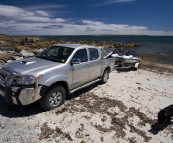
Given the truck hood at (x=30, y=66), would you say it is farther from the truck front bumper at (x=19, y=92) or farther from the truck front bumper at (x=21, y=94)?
the truck front bumper at (x=21, y=94)

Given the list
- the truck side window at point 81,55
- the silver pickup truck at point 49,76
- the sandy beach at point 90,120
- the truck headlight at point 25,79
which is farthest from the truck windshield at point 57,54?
the sandy beach at point 90,120

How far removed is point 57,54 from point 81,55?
2.66ft

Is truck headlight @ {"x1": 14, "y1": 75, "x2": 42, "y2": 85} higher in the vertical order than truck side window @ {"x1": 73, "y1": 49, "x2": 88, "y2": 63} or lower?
lower

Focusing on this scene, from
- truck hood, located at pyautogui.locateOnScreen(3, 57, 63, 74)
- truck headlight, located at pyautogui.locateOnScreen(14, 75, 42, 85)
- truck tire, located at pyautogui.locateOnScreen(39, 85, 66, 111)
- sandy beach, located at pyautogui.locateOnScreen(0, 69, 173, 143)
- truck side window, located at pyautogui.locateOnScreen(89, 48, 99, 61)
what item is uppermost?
truck side window, located at pyautogui.locateOnScreen(89, 48, 99, 61)

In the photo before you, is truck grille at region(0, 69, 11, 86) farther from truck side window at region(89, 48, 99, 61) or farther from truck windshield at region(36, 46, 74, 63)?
truck side window at region(89, 48, 99, 61)

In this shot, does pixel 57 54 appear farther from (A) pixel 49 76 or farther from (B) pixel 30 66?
(A) pixel 49 76

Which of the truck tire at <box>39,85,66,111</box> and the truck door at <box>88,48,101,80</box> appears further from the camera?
the truck door at <box>88,48,101,80</box>

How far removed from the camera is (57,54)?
14.9 ft

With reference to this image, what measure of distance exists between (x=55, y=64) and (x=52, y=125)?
161 cm

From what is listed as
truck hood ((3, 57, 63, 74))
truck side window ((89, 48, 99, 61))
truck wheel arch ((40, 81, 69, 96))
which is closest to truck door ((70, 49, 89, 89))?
truck wheel arch ((40, 81, 69, 96))

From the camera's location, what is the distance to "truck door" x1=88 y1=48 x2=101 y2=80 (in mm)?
5203

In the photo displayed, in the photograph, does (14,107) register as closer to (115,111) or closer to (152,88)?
(115,111)

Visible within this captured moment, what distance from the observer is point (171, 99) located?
17.3ft

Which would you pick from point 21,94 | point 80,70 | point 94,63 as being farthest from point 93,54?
point 21,94
